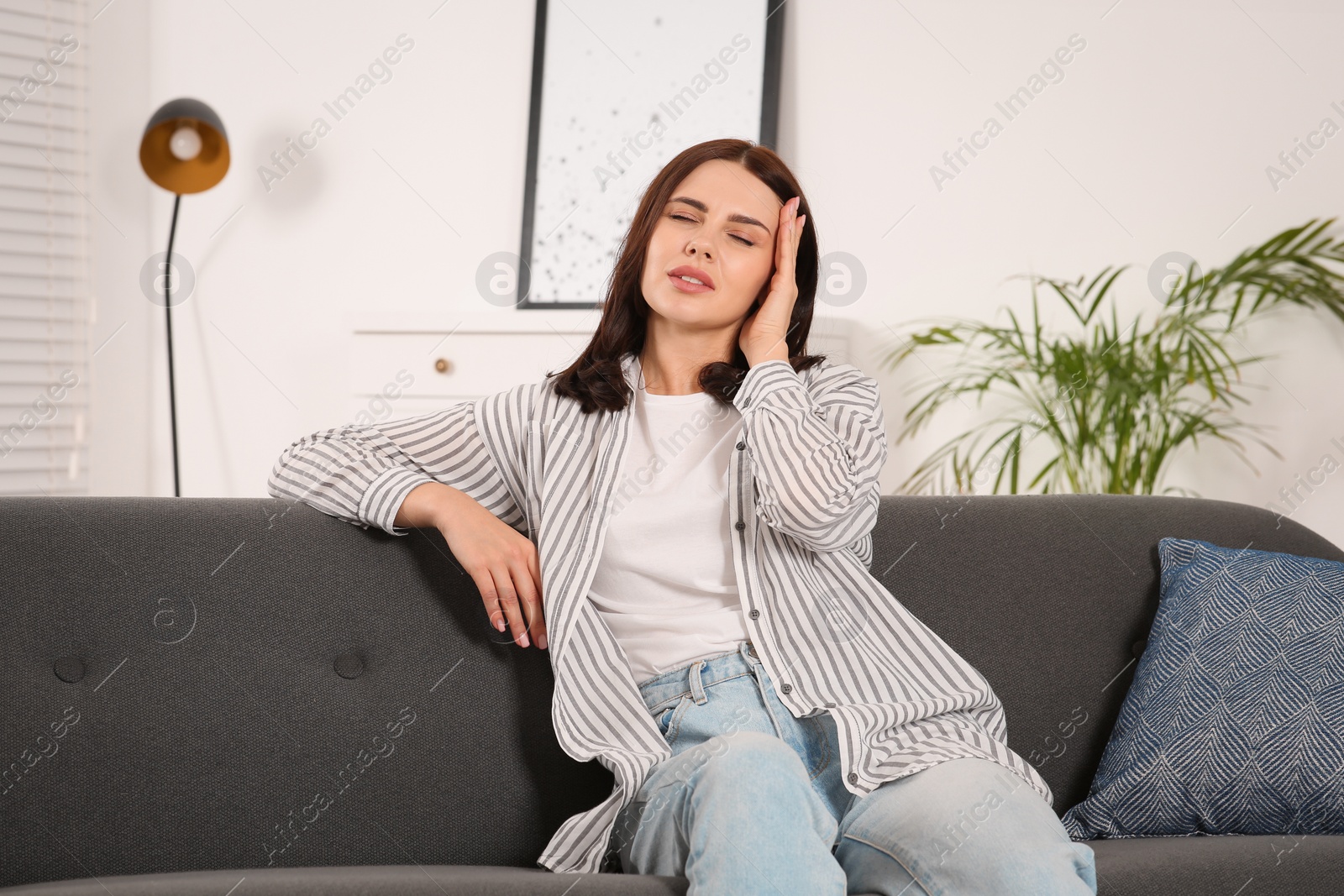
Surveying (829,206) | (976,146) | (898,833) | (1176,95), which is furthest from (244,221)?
(898,833)

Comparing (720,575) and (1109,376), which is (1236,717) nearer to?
(720,575)

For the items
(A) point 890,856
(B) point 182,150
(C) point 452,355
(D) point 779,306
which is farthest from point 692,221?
(B) point 182,150

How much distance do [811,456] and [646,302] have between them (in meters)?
0.42

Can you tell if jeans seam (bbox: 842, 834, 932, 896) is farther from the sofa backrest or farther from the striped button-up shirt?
the sofa backrest

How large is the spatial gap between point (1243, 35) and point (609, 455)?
222 centimetres

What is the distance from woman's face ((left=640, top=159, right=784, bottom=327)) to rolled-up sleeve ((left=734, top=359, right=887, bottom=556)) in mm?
131

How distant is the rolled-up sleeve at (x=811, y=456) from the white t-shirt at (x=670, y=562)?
0.07m

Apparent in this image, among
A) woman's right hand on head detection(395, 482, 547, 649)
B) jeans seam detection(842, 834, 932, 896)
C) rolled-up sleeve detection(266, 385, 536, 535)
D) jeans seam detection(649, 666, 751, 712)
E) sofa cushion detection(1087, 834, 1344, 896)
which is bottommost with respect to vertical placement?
sofa cushion detection(1087, 834, 1344, 896)

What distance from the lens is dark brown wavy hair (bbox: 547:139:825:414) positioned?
144 cm

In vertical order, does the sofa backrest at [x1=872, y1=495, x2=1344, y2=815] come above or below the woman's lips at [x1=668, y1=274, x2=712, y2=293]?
below

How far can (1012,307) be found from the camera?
280 cm

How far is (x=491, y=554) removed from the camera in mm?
1265

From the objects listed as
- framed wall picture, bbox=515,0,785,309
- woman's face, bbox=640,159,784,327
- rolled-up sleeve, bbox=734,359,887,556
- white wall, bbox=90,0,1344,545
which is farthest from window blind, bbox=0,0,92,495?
rolled-up sleeve, bbox=734,359,887,556

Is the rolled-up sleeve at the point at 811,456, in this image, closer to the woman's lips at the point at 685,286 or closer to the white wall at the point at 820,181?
the woman's lips at the point at 685,286
